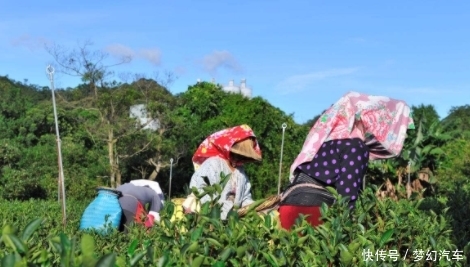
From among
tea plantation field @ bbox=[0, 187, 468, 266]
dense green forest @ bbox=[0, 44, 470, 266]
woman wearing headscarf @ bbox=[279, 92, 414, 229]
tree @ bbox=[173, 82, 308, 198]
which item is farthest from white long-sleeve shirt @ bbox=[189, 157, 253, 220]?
tree @ bbox=[173, 82, 308, 198]

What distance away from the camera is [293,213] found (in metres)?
3.08

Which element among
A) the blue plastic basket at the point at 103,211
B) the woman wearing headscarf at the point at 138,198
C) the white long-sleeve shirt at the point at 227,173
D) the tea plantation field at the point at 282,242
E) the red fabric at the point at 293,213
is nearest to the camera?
the tea plantation field at the point at 282,242

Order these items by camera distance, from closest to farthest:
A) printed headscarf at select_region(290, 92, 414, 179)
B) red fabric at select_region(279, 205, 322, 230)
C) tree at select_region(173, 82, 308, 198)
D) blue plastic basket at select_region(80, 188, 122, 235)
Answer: red fabric at select_region(279, 205, 322, 230) → printed headscarf at select_region(290, 92, 414, 179) → blue plastic basket at select_region(80, 188, 122, 235) → tree at select_region(173, 82, 308, 198)

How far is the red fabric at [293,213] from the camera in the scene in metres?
3.02

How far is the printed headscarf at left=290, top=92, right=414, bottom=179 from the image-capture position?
3.17m

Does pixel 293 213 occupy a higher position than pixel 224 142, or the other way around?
pixel 224 142

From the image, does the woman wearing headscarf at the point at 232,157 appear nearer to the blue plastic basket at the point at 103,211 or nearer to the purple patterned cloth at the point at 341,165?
the purple patterned cloth at the point at 341,165

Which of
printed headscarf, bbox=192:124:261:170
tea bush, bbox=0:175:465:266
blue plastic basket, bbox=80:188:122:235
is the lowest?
blue plastic basket, bbox=80:188:122:235

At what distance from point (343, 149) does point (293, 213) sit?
387 mm

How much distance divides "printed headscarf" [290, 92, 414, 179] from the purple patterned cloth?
3cm

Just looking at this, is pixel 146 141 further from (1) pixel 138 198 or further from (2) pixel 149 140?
(1) pixel 138 198

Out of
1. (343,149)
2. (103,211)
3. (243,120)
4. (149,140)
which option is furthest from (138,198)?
(243,120)

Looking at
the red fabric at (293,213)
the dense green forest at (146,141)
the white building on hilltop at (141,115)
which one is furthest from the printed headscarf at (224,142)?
the white building on hilltop at (141,115)

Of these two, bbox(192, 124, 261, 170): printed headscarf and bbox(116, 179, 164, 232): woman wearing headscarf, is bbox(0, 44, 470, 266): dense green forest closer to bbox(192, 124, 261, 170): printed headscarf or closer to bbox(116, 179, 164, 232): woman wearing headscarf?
bbox(116, 179, 164, 232): woman wearing headscarf
